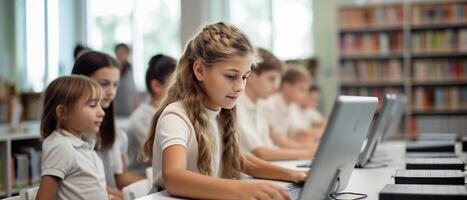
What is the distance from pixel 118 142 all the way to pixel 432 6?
5.30 meters

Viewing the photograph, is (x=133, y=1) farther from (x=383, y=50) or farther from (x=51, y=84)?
(x=51, y=84)

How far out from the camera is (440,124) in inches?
272

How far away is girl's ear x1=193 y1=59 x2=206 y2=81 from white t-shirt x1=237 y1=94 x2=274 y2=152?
723 mm

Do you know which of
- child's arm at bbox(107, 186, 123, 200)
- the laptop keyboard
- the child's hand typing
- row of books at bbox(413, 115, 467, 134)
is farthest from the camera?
row of books at bbox(413, 115, 467, 134)

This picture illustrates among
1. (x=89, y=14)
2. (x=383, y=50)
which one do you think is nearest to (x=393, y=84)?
(x=383, y=50)

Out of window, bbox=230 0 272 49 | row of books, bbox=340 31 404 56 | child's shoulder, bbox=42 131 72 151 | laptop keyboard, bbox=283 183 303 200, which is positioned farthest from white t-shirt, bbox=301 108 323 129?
laptop keyboard, bbox=283 183 303 200

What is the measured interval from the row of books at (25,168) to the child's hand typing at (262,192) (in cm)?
279

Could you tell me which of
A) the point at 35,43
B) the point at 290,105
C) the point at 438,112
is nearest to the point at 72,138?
the point at 290,105

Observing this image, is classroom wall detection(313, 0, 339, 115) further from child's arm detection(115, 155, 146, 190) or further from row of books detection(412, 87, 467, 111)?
child's arm detection(115, 155, 146, 190)

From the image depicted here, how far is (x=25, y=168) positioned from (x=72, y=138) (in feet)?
6.57

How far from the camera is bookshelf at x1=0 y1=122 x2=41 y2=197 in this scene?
3547 millimetres

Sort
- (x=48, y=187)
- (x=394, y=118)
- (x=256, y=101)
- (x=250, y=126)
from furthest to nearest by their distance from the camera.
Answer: (x=394, y=118) < (x=256, y=101) < (x=250, y=126) < (x=48, y=187)

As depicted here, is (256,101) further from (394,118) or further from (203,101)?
(203,101)

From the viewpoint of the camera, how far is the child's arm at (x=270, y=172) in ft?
5.50
